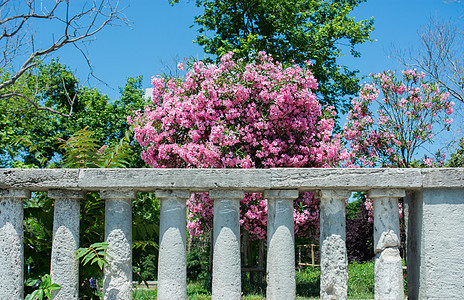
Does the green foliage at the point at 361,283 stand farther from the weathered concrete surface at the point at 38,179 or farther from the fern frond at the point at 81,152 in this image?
the weathered concrete surface at the point at 38,179

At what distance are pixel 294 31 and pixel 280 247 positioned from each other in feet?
42.2

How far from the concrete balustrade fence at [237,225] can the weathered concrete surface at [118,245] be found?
0.5 inches

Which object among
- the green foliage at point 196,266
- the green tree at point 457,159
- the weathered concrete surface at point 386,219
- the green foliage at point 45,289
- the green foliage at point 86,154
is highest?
the green tree at point 457,159

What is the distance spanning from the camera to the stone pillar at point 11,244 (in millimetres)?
5426

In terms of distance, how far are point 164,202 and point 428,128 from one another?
8237 millimetres

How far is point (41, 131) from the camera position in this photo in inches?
950

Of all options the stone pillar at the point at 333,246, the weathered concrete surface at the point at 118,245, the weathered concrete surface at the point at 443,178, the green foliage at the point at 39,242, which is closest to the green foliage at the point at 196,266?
the green foliage at the point at 39,242

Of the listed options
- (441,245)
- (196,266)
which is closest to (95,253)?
(441,245)

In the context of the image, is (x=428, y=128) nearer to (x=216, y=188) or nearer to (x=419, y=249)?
(x=419, y=249)

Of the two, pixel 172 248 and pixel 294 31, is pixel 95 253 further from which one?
pixel 294 31

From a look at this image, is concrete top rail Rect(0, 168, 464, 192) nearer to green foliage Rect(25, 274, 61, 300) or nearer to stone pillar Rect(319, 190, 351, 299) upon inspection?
stone pillar Rect(319, 190, 351, 299)

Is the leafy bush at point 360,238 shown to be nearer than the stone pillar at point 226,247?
No

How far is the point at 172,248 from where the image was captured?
5480 millimetres

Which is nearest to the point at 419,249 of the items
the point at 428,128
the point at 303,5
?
the point at 428,128
